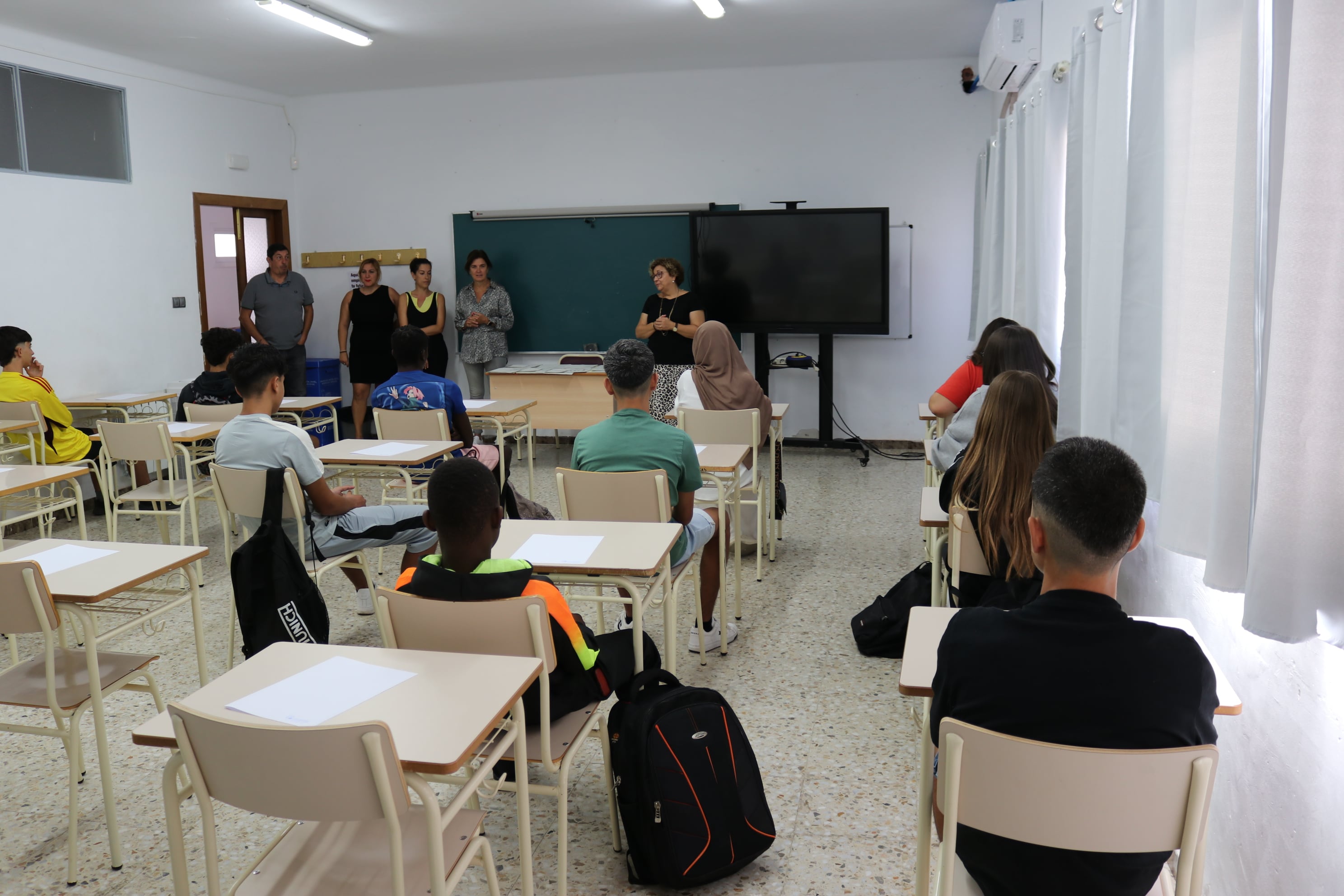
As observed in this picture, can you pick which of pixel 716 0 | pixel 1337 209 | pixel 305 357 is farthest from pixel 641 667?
pixel 305 357

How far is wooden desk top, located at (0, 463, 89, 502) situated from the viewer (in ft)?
10.9

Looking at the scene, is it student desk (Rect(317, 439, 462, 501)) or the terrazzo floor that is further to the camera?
student desk (Rect(317, 439, 462, 501))

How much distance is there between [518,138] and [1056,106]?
5309mm

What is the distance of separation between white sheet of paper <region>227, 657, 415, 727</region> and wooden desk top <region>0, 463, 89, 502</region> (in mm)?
2319

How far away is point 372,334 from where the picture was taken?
8148 millimetres

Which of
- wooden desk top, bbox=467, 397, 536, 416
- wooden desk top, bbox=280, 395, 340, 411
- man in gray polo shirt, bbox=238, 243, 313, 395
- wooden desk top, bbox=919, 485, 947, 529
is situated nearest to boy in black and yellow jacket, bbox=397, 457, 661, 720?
wooden desk top, bbox=919, 485, 947, 529

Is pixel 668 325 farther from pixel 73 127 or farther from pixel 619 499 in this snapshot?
pixel 73 127

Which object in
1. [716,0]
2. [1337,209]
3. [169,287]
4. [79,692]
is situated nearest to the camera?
[1337,209]

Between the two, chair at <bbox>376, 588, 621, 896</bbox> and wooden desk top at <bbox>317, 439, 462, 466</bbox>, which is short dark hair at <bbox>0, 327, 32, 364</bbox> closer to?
wooden desk top at <bbox>317, 439, 462, 466</bbox>

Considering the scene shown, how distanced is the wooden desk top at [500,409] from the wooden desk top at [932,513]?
A: 2.99m

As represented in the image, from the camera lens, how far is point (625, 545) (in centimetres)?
246

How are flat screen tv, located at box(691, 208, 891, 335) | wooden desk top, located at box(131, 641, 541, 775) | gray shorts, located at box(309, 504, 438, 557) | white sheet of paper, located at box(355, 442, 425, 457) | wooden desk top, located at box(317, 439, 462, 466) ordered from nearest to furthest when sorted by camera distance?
wooden desk top, located at box(131, 641, 541, 775), gray shorts, located at box(309, 504, 438, 557), wooden desk top, located at box(317, 439, 462, 466), white sheet of paper, located at box(355, 442, 425, 457), flat screen tv, located at box(691, 208, 891, 335)

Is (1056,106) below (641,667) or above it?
above

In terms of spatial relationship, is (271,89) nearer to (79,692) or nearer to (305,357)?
(305,357)
